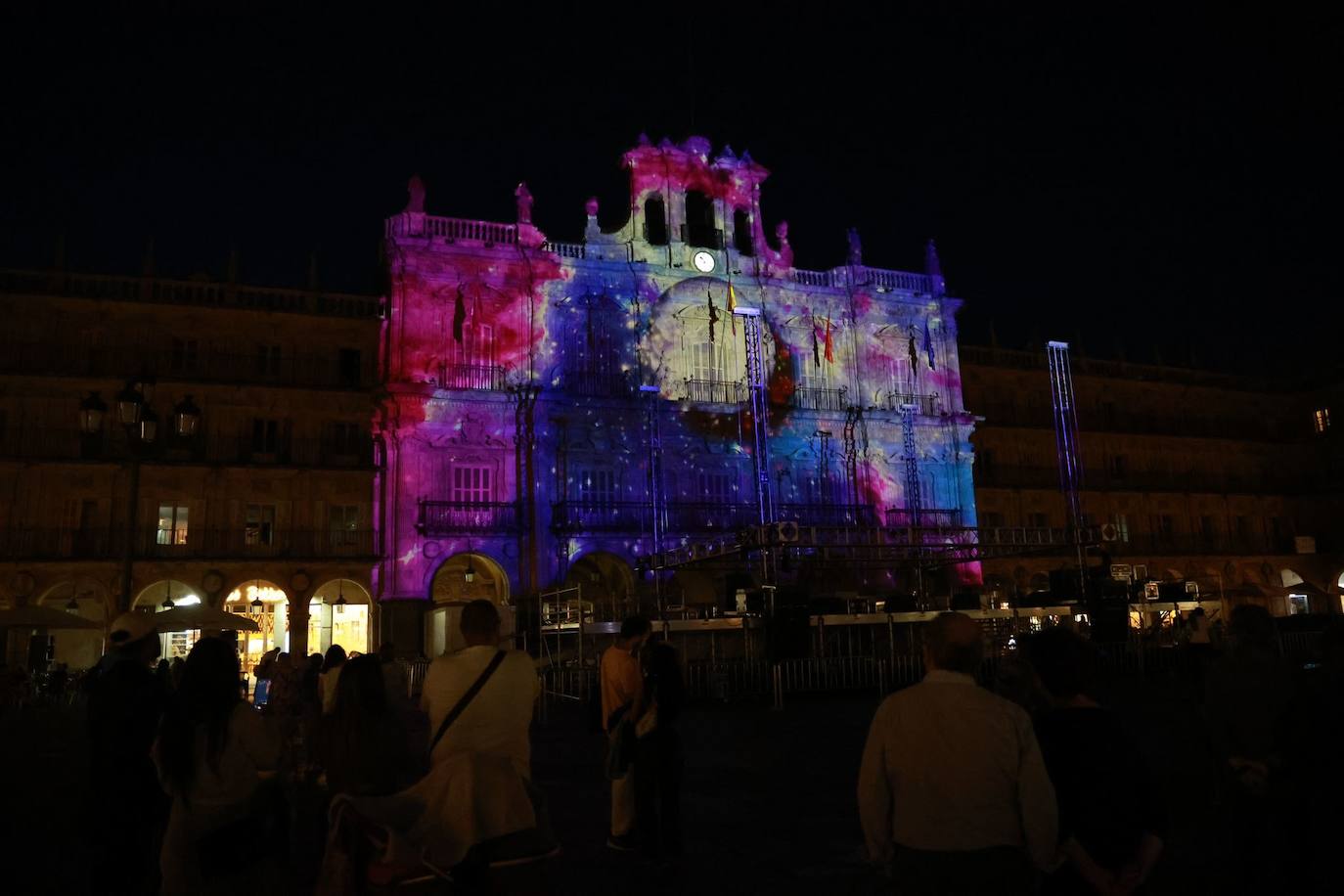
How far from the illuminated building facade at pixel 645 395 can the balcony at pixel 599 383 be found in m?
0.05

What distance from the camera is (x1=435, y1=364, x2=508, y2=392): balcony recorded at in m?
27.7

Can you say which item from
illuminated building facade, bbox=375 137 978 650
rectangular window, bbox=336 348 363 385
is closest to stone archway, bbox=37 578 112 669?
illuminated building facade, bbox=375 137 978 650

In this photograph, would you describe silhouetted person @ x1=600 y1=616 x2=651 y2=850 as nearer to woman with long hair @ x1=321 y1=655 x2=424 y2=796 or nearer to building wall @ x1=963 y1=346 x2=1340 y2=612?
woman with long hair @ x1=321 y1=655 x2=424 y2=796

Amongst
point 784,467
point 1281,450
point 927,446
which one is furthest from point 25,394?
point 1281,450

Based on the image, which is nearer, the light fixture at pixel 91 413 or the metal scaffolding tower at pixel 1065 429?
the light fixture at pixel 91 413

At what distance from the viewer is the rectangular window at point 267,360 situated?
28616 mm

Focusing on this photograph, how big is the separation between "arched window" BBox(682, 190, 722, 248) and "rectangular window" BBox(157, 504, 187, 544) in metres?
15.7

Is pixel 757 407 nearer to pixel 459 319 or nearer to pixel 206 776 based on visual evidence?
pixel 459 319

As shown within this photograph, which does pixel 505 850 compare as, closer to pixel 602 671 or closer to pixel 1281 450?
pixel 602 671

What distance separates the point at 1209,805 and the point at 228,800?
7.41 m

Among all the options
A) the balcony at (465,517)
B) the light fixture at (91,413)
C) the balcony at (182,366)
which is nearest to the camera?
the light fixture at (91,413)

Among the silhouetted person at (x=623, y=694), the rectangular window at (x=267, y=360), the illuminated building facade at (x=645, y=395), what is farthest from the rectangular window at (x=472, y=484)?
the silhouetted person at (x=623, y=694)

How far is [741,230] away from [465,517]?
12.5 meters

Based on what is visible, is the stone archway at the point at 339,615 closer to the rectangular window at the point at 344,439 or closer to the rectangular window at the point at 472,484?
the rectangular window at the point at 344,439
